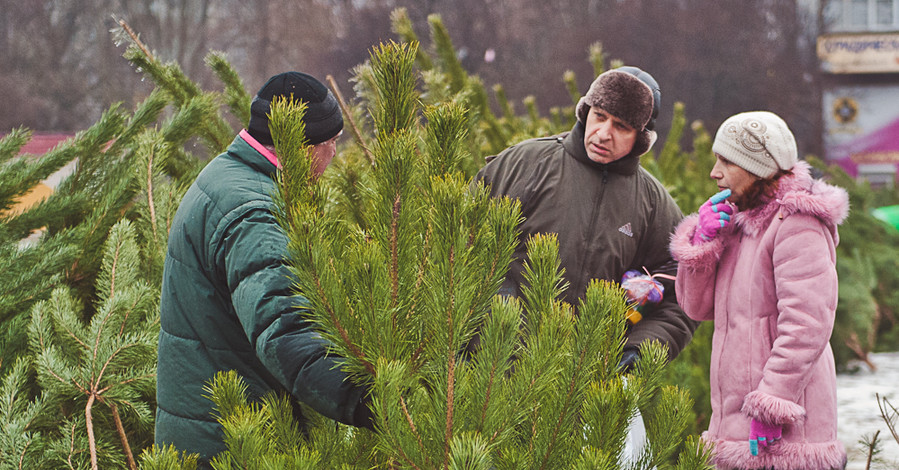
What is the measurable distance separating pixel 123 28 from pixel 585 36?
29365 mm

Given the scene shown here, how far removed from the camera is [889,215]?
9.62 metres

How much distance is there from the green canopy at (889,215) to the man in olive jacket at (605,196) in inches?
279

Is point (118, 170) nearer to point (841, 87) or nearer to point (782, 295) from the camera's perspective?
point (782, 295)

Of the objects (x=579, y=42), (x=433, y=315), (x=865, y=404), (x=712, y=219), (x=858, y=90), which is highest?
(x=433, y=315)

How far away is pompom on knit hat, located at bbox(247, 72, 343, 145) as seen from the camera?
73.2 inches

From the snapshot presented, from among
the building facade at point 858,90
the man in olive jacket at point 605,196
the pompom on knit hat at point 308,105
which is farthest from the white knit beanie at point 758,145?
the building facade at point 858,90

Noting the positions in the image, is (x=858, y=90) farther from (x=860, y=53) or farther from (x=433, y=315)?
(x=433, y=315)

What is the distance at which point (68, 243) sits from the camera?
117 inches

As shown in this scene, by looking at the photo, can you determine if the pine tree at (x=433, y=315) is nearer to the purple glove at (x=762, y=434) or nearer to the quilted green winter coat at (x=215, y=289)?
the quilted green winter coat at (x=215, y=289)

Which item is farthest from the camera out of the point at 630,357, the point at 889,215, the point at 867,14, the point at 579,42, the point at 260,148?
the point at 867,14

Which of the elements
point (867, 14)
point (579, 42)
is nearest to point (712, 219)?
point (579, 42)

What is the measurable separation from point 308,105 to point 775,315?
1597 millimetres

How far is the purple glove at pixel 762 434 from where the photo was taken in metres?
2.55

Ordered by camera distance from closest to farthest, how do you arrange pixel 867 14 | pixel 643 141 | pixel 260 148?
pixel 260 148 → pixel 643 141 → pixel 867 14
